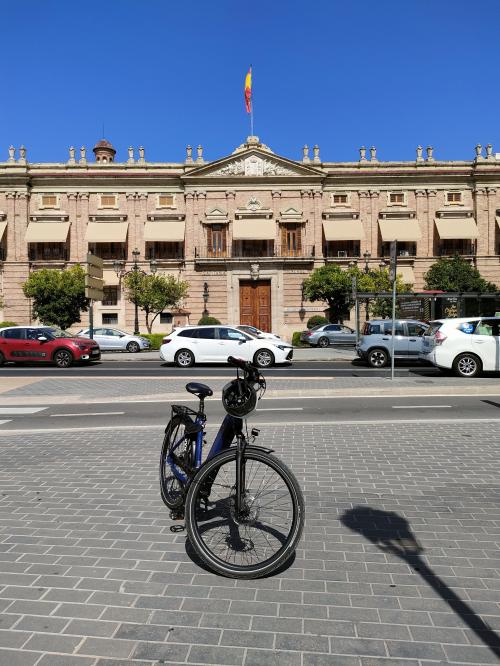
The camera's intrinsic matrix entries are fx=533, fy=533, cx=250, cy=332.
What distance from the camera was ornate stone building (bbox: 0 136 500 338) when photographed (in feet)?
145

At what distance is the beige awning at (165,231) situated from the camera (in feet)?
145

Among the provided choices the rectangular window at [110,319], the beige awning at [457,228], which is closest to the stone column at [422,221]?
the beige awning at [457,228]

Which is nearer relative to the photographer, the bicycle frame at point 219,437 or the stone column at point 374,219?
the bicycle frame at point 219,437

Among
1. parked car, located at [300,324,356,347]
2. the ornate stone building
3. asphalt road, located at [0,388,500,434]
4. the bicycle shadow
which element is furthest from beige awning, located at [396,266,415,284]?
the bicycle shadow

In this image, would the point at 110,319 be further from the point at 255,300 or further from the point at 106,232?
the point at 255,300

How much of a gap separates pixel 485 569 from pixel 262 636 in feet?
5.26

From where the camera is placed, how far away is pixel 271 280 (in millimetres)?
44469

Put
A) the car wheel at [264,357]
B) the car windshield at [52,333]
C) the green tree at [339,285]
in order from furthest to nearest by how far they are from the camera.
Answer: the green tree at [339,285], the car windshield at [52,333], the car wheel at [264,357]

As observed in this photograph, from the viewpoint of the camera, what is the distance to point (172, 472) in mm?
4273

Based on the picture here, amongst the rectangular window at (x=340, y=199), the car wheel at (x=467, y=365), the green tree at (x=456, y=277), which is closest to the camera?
the car wheel at (x=467, y=365)

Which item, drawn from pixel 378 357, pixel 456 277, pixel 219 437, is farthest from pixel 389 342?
pixel 456 277

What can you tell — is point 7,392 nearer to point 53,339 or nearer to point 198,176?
point 53,339

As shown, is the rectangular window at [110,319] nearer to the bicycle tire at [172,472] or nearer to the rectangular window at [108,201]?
the rectangular window at [108,201]

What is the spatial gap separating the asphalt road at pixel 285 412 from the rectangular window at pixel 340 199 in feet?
119
